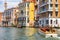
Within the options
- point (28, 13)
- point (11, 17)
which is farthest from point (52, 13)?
point (11, 17)

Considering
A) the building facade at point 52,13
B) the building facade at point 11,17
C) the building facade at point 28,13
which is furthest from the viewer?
the building facade at point 11,17

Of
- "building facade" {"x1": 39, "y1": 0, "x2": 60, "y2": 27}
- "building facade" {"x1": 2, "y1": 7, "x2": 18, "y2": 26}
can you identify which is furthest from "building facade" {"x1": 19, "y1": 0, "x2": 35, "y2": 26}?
"building facade" {"x1": 2, "y1": 7, "x2": 18, "y2": 26}

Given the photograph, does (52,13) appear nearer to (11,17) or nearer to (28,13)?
(28,13)

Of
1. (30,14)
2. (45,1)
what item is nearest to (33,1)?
(30,14)

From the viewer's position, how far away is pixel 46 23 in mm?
65312

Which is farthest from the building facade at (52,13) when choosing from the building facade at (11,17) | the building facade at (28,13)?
the building facade at (11,17)

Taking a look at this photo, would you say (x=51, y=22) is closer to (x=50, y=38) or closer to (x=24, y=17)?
(x=24, y=17)

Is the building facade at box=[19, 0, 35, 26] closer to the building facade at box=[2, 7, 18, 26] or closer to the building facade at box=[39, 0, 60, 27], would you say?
the building facade at box=[39, 0, 60, 27]

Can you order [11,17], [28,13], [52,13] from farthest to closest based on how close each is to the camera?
1. [11,17]
2. [28,13]
3. [52,13]

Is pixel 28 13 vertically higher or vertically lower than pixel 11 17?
higher

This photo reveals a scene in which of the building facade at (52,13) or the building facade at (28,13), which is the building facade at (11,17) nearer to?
the building facade at (28,13)

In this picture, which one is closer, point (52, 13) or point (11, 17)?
point (52, 13)

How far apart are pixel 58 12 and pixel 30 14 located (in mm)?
18865

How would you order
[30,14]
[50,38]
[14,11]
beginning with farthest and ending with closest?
[14,11], [30,14], [50,38]
